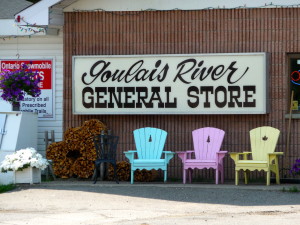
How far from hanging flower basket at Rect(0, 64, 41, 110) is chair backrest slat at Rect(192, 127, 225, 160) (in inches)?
129

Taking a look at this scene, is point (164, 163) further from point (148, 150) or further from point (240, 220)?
point (240, 220)

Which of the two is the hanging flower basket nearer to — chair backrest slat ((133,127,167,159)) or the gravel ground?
the gravel ground

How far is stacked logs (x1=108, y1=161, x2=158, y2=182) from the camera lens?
15367 mm

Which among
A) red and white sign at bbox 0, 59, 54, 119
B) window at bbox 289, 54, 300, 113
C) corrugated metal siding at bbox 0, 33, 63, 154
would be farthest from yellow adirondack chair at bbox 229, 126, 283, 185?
red and white sign at bbox 0, 59, 54, 119

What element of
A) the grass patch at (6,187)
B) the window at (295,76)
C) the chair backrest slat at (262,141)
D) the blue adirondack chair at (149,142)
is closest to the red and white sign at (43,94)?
the blue adirondack chair at (149,142)

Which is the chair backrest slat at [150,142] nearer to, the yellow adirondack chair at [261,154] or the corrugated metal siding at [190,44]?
the corrugated metal siding at [190,44]

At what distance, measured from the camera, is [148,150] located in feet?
50.4

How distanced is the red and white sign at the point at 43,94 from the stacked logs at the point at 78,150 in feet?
4.91

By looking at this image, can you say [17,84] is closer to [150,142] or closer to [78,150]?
[78,150]

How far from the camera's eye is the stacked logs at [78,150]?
1570 cm

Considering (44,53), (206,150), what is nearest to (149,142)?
(206,150)

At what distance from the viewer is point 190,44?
52.2 ft

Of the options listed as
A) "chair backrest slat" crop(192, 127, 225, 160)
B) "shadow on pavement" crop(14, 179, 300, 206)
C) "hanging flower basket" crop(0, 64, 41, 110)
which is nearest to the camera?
"shadow on pavement" crop(14, 179, 300, 206)

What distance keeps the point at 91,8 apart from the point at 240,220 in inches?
282
